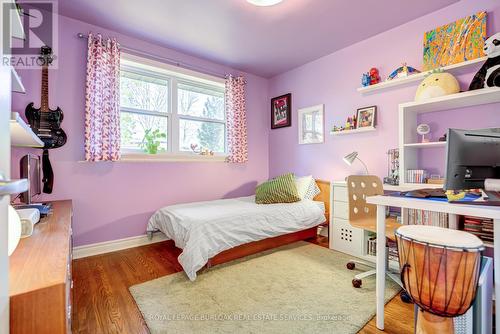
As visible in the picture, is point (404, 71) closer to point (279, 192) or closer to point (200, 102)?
point (279, 192)

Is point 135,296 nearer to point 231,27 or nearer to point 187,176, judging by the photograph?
point 187,176

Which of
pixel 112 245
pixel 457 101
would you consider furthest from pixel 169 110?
pixel 457 101

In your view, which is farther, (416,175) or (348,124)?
(348,124)

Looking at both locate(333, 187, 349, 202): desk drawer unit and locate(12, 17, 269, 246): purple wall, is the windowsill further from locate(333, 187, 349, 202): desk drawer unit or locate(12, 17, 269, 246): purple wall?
locate(333, 187, 349, 202): desk drawer unit

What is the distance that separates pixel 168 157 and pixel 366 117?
248 cm

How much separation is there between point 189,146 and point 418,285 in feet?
9.49

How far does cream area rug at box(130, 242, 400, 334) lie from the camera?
1.42 meters

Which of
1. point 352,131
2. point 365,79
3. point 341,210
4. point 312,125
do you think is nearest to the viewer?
point 341,210

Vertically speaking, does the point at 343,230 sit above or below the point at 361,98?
below

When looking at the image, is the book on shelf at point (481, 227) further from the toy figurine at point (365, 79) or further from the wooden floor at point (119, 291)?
the toy figurine at point (365, 79)

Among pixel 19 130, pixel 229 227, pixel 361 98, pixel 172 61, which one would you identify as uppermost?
pixel 172 61

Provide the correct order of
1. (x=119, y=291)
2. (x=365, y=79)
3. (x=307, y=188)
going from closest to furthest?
(x=119, y=291)
(x=365, y=79)
(x=307, y=188)

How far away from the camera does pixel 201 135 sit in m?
3.48

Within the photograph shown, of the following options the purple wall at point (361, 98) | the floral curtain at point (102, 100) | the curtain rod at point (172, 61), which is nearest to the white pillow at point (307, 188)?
the purple wall at point (361, 98)
